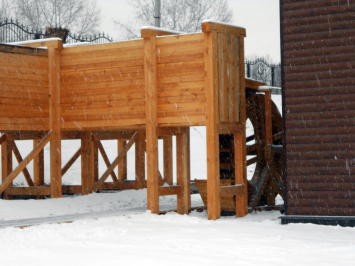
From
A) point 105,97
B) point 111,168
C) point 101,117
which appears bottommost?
point 111,168

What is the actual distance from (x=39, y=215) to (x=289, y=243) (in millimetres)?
5626

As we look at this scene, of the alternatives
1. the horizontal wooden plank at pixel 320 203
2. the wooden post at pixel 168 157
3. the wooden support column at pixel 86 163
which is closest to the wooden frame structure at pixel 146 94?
the wooden support column at pixel 86 163

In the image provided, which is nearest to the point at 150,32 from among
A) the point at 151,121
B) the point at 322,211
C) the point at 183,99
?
the point at 183,99

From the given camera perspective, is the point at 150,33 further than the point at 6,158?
No

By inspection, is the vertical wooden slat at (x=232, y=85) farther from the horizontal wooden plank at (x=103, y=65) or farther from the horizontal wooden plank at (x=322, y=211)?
the horizontal wooden plank at (x=322, y=211)

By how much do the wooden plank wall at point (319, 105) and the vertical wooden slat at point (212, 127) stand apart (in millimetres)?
1450

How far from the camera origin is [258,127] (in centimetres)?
1573

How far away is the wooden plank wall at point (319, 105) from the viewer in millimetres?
10477

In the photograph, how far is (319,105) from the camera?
34.9 ft

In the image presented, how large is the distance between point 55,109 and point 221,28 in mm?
4417

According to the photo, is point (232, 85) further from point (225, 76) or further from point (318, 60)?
point (318, 60)

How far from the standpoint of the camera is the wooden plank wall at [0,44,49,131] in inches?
514

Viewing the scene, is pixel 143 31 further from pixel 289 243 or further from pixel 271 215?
pixel 289 243

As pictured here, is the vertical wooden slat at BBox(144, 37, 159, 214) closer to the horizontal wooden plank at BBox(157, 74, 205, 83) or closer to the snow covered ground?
the horizontal wooden plank at BBox(157, 74, 205, 83)
